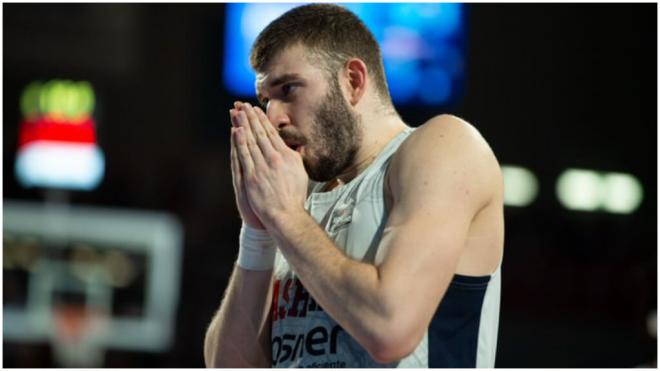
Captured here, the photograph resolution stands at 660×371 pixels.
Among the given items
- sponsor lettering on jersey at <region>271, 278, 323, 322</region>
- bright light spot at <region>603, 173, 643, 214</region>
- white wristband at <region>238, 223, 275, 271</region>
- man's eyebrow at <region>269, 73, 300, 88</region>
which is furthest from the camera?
bright light spot at <region>603, 173, 643, 214</region>

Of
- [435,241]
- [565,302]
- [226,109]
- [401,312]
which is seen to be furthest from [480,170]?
[565,302]

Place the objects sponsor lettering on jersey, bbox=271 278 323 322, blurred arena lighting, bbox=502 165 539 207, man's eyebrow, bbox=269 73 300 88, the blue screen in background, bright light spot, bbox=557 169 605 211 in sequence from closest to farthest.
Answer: sponsor lettering on jersey, bbox=271 278 323 322 < man's eyebrow, bbox=269 73 300 88 < the blue screen in background < blurred arena lighting, bbox=502 165 539 207 < bright light spot, bbox=557 169 605 211

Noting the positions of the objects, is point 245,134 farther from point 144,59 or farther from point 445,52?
point 144,59

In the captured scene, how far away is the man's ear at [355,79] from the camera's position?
3.12m

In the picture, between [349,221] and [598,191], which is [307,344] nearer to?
[349,221]

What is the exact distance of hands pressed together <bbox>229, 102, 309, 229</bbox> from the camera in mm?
2787

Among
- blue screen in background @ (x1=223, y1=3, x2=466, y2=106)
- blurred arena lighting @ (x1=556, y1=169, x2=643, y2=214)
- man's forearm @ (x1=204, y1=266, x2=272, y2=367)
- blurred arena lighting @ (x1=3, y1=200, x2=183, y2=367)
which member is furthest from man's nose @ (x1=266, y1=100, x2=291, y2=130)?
blurred arena lighting @ (x1=556, y1=169, x2=643, y2=214)

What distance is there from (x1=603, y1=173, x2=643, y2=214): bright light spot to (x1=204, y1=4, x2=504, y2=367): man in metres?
12.0

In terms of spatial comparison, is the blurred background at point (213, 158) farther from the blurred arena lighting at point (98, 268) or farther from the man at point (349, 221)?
the man at point (349, 221)

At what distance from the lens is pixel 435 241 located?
8.47 feet

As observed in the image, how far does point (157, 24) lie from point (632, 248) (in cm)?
738

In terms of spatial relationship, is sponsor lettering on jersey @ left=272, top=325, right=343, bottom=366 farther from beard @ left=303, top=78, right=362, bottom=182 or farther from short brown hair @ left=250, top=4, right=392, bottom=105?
short brown hair @ left=250, top=4, right=392, bottom=105

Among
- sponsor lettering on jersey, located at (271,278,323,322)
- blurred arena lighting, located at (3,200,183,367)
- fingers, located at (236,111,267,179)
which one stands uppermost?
fingers, located at (236,111,267,179)

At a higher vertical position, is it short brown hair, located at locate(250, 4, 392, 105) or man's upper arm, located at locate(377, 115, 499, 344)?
short brown hair, located at locate(250, 4, 392, 105)
